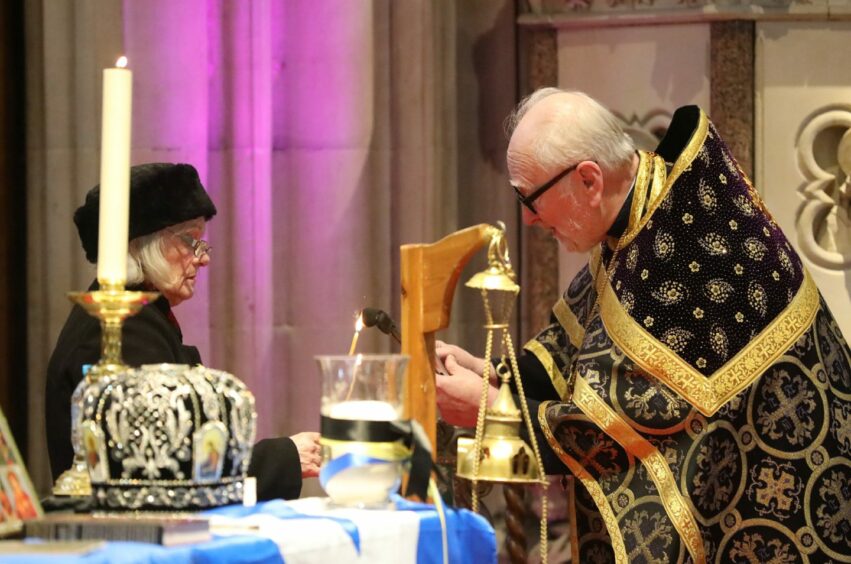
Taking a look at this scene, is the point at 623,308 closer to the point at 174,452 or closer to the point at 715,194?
the point at 715,194

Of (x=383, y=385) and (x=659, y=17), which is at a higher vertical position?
(x=659, y=17)

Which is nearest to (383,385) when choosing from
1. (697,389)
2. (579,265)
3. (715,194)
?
(697,389)

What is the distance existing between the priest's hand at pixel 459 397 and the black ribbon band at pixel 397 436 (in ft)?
5.03

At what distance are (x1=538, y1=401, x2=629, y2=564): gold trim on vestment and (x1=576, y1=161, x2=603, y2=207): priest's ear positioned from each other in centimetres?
63

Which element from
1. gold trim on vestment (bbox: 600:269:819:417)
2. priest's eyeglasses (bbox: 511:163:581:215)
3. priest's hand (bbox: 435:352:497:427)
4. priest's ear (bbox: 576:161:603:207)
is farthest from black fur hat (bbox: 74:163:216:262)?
gold trim on vestment (bbox: 600:269:819:417)

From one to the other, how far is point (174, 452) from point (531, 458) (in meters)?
0.67

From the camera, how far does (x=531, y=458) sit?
7.91 feet

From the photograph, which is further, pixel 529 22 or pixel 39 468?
pixel 529 22

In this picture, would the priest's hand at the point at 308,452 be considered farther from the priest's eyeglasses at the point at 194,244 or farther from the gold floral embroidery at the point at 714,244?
the gold floral embroidery at the point at 714,244

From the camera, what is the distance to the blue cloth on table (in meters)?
1.76

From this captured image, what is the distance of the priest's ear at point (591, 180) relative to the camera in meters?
3.84

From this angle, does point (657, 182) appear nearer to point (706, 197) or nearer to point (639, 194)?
point (639, 194)

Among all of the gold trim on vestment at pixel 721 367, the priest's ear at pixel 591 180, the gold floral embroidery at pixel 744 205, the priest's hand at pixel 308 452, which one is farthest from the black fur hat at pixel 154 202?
the gold floral embroidery at pixel 744 205

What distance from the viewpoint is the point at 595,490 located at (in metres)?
3.62
